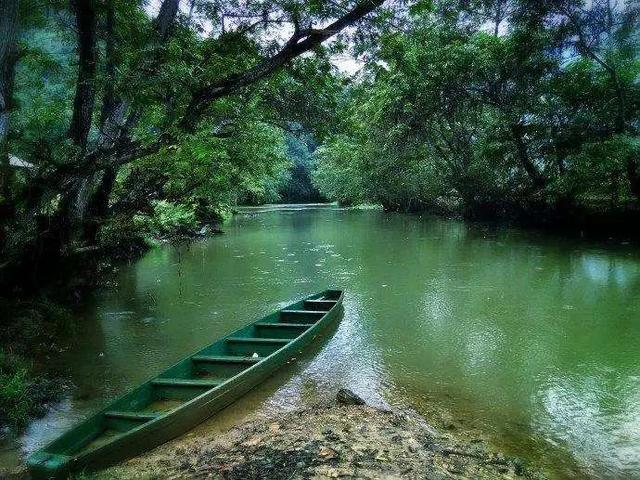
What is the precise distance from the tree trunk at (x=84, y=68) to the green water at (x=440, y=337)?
11.5 ft

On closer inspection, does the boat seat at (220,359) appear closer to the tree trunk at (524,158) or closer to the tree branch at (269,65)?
the tree branch at (269,65)

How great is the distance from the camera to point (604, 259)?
1474cm

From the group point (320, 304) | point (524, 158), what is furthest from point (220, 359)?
point (524, 158)

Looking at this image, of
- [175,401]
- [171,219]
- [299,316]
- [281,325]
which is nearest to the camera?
[175,401]

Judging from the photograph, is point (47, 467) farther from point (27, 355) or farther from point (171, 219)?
point (171, 219)

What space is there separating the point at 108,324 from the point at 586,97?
17.7m

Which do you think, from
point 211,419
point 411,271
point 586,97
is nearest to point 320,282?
point 411,271

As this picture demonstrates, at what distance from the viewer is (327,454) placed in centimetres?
389

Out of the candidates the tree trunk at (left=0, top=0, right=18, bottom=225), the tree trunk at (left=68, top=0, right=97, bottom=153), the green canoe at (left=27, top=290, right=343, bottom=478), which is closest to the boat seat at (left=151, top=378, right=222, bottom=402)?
the green canoe at (left=27, top=290, right=343, bottom=478)

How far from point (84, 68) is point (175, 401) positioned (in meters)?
5.78

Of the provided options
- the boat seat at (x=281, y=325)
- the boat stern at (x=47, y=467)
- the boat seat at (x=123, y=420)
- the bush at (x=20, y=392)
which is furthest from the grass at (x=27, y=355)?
the boat seat at (x=281, y=325)

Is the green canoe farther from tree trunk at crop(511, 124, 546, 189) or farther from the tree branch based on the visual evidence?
tree trunk at crop(511, 124, 546, 189)

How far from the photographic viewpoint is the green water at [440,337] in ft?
16.8

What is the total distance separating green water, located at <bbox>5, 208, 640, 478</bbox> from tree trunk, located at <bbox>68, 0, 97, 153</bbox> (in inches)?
137
